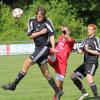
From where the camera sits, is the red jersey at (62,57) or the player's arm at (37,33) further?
the red jersey at (62,57)

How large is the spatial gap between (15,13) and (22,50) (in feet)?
31.5

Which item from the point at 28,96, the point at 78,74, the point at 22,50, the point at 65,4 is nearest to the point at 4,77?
the point at 28,96

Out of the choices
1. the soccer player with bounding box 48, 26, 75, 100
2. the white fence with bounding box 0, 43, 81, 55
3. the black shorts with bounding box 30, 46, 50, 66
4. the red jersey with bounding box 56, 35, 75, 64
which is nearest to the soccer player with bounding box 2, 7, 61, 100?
the black shorts with bounding box 30, 46, 50, 66

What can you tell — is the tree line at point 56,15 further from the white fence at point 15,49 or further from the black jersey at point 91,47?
the black jersey at point 91,47

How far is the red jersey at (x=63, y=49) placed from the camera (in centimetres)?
1197

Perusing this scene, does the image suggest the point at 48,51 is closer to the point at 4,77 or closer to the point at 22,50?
the point at 4,77

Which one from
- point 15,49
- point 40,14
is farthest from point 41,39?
point 15,49

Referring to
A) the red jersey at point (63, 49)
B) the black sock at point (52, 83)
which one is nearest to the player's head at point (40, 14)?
the red jersey at point (63, 49)

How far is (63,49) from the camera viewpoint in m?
12.1

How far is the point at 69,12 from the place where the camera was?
55906mm

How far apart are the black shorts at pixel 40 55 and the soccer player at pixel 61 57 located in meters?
0.46

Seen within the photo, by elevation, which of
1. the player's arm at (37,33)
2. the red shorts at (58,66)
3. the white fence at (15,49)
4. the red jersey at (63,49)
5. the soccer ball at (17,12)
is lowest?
the white fence at (15,49)

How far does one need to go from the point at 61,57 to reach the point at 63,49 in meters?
0.20

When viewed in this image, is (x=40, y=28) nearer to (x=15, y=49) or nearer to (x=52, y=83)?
(x=52, y=83)
